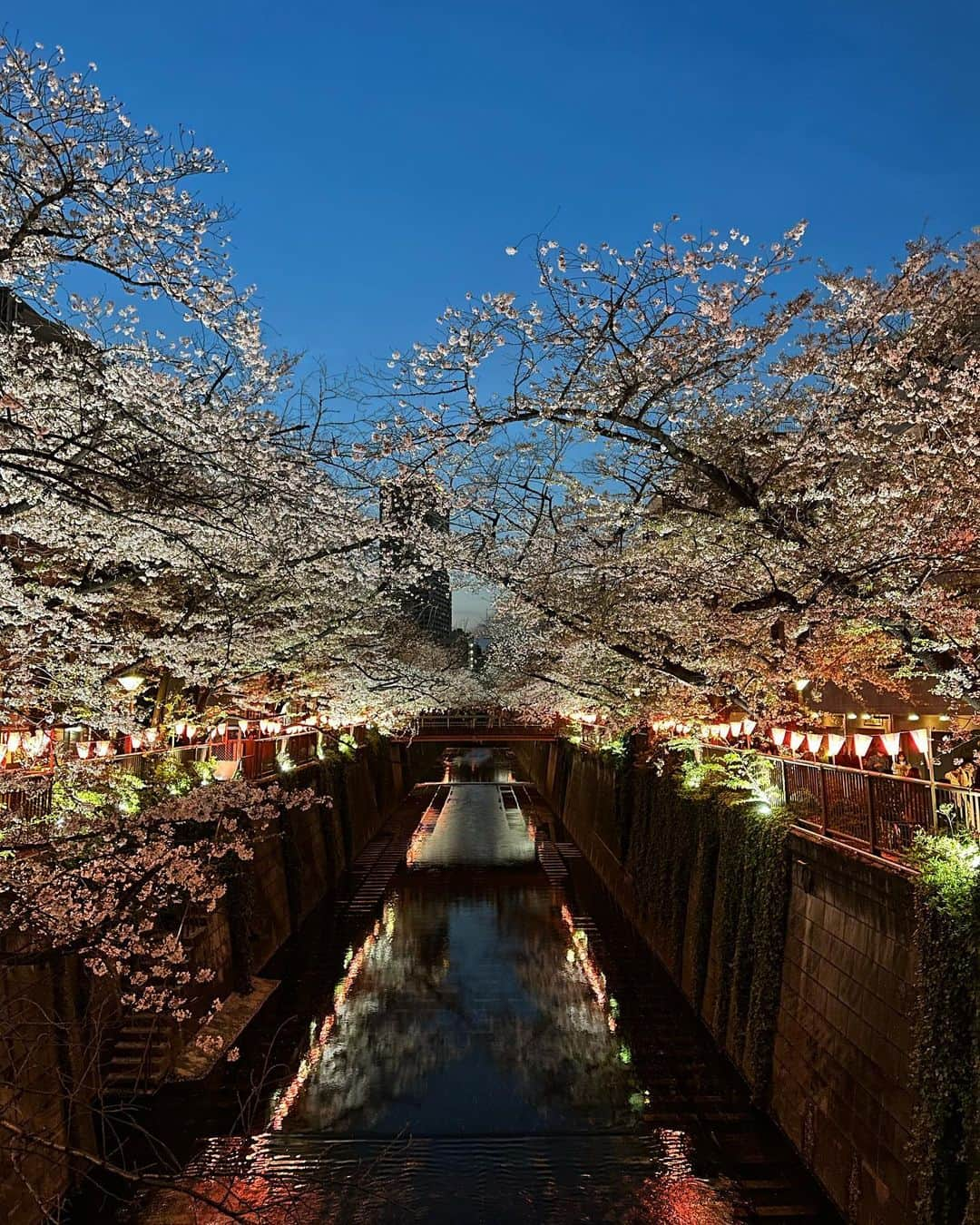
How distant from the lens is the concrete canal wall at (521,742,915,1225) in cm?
848

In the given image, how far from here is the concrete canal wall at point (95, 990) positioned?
774 cm

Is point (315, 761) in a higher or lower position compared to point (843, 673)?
lower

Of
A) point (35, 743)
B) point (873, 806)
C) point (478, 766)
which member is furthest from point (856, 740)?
point (478, 766)

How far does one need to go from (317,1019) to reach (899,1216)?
11.7 m

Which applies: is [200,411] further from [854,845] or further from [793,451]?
[854,845]

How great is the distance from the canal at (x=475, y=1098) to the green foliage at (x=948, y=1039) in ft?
12.1

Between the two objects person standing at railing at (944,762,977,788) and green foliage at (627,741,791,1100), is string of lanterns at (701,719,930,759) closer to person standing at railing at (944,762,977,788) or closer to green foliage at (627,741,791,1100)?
person standing at railing at (944,762,977,788)

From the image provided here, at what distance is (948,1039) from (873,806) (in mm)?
2868

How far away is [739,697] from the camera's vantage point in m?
15.7

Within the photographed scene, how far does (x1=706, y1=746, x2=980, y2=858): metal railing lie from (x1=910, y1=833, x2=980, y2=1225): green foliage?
19.2 inches

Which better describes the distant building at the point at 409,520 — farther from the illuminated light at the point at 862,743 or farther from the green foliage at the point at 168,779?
the illuminated light at the point at 862,743

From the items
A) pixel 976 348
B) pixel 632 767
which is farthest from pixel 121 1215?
pixel 632 767

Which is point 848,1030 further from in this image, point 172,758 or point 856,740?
point 172,758

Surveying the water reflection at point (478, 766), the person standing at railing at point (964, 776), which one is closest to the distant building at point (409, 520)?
the person standing at railing at point (964, 776)
